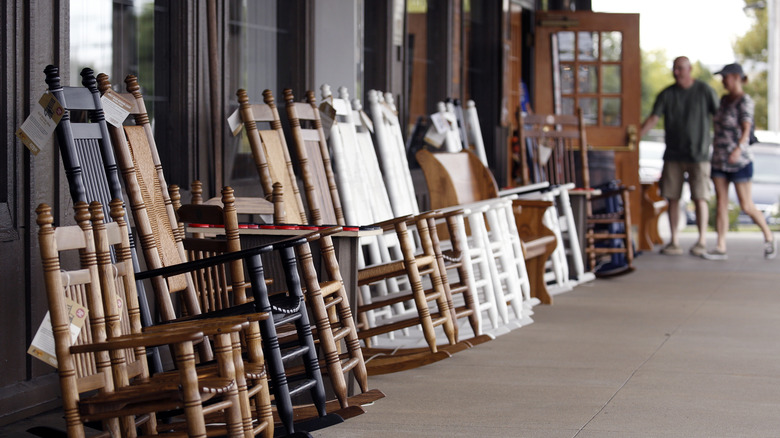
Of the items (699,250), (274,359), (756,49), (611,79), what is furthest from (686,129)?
(756,49)

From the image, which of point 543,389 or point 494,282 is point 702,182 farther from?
point 543,389

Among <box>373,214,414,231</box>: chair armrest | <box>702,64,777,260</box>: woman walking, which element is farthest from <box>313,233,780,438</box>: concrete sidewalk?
<box>702,64,777,260</box>: woman walking

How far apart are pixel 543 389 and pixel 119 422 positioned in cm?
166

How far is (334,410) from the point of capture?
3.29m

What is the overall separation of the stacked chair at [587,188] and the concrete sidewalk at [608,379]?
989mm

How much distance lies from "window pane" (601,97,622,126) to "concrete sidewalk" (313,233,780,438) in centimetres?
266

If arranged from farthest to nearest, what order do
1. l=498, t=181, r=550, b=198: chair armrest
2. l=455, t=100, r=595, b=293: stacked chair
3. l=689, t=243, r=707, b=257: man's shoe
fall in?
1. l=689, t=243, r=707, b=257: man's shoe
2. l=455, t=100, r=595, b=293: stacked chair
3. l=498, t=181, r=550, b=198: chair armrest

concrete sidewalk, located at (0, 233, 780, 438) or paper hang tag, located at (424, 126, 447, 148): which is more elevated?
paper hang tag, located at (424, 126, 447, 148)

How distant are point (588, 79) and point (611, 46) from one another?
0.32 metres

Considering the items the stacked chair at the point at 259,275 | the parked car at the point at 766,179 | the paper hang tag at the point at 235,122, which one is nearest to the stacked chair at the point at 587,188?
the stacked chair at the point at 259,275

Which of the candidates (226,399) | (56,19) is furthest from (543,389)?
(56,19)

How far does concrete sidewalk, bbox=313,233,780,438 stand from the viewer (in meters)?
3.23

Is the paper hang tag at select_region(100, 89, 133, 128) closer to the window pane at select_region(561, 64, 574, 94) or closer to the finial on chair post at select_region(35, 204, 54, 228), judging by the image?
the finial on chair post at select_region(35, 204, 54, 228)

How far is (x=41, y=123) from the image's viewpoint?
280 centimetres
